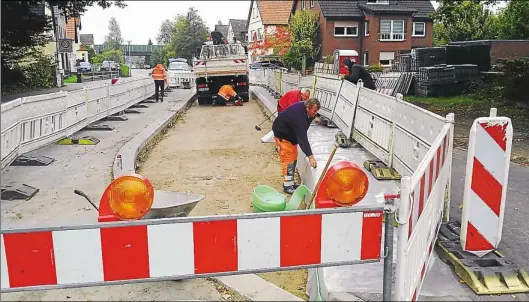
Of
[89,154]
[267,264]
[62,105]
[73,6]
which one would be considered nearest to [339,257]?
[267,264]

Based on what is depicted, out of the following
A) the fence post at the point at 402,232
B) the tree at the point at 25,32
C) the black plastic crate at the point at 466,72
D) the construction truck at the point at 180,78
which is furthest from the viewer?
the construction truck at the point at 180,78

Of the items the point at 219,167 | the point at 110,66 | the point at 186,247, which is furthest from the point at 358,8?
the point at 186,247

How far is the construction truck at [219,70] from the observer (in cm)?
2120

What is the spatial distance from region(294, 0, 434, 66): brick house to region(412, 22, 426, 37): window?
65 centimetres

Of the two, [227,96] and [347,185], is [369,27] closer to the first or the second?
[227,96]

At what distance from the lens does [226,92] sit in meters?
21.2

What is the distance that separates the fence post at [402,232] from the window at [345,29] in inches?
1653

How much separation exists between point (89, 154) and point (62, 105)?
151cm

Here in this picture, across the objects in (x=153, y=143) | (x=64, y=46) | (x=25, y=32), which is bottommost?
(x=153, y=143)

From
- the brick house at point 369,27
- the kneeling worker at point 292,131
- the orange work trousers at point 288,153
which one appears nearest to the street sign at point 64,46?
the brick house at point 369,27

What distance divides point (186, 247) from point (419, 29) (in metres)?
46.3

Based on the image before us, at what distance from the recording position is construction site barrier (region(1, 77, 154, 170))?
7.24 meters

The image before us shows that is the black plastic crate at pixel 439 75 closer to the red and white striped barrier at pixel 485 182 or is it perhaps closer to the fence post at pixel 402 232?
the red and white striped barrier at pixel 485 182

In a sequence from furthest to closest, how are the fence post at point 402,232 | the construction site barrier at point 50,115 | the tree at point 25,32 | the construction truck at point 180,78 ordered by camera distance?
the construction truck at point 180,78
the tree at point 25,32
the construction site barrier at point 50,115
the fence post at point 402,232
